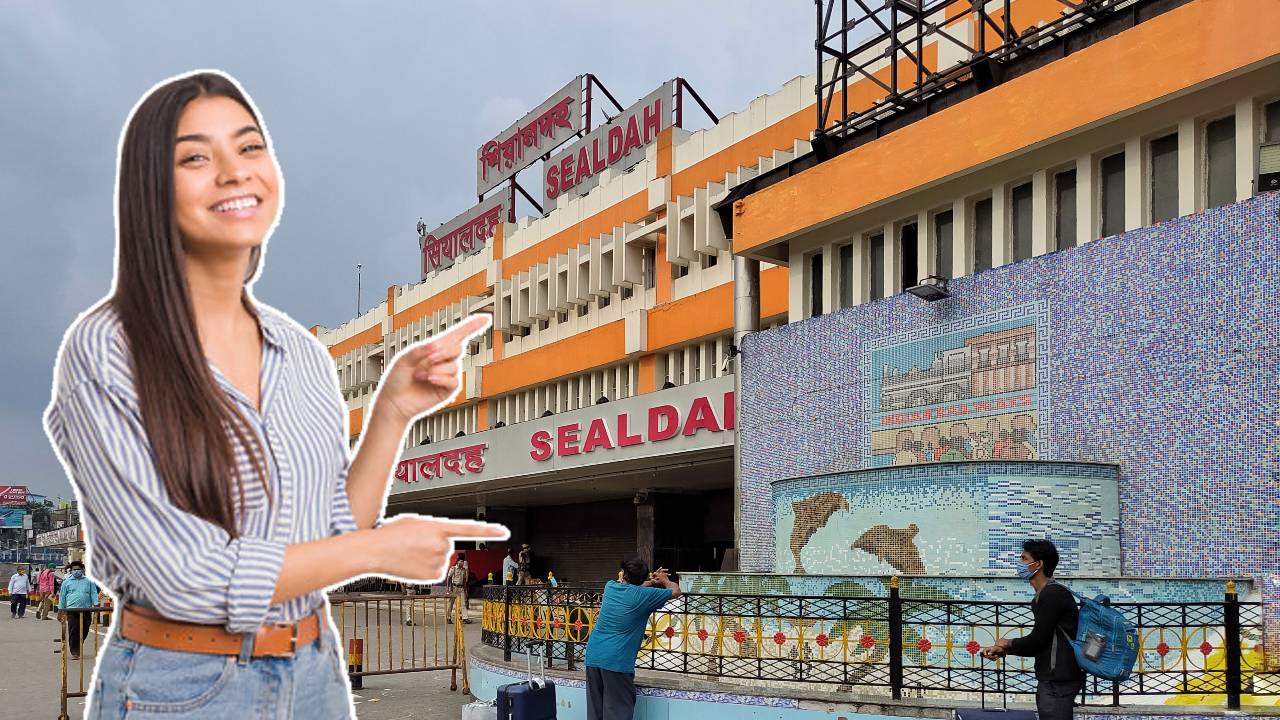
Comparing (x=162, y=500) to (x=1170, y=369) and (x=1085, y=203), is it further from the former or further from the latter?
(x=1085, y=203)

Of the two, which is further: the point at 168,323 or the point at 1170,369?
the point at 1170,369

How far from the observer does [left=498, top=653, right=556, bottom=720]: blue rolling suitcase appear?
1022cm

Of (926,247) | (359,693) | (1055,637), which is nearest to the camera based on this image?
(1055,637)

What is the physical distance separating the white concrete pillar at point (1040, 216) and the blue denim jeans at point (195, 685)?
44.5 ft

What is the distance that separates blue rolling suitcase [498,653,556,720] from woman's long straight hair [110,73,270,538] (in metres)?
8.99

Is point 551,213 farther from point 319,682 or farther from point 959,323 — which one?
point 319,682

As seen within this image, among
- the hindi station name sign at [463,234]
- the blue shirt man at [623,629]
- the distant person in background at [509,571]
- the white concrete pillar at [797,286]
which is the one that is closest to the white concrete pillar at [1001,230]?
the white concrete pillar at [797,286]

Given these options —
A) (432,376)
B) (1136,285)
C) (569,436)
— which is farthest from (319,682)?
(569,436)

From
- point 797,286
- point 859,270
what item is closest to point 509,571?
point 797,286

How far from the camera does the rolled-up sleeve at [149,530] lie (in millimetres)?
1559

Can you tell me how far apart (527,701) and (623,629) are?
1.13m

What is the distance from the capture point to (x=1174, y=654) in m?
10.1

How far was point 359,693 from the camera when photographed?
14.7m

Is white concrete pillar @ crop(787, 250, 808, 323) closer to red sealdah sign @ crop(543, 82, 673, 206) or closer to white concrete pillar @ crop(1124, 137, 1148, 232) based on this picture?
white concrete pillar @ crop(1124, 137, 1148, 232)
